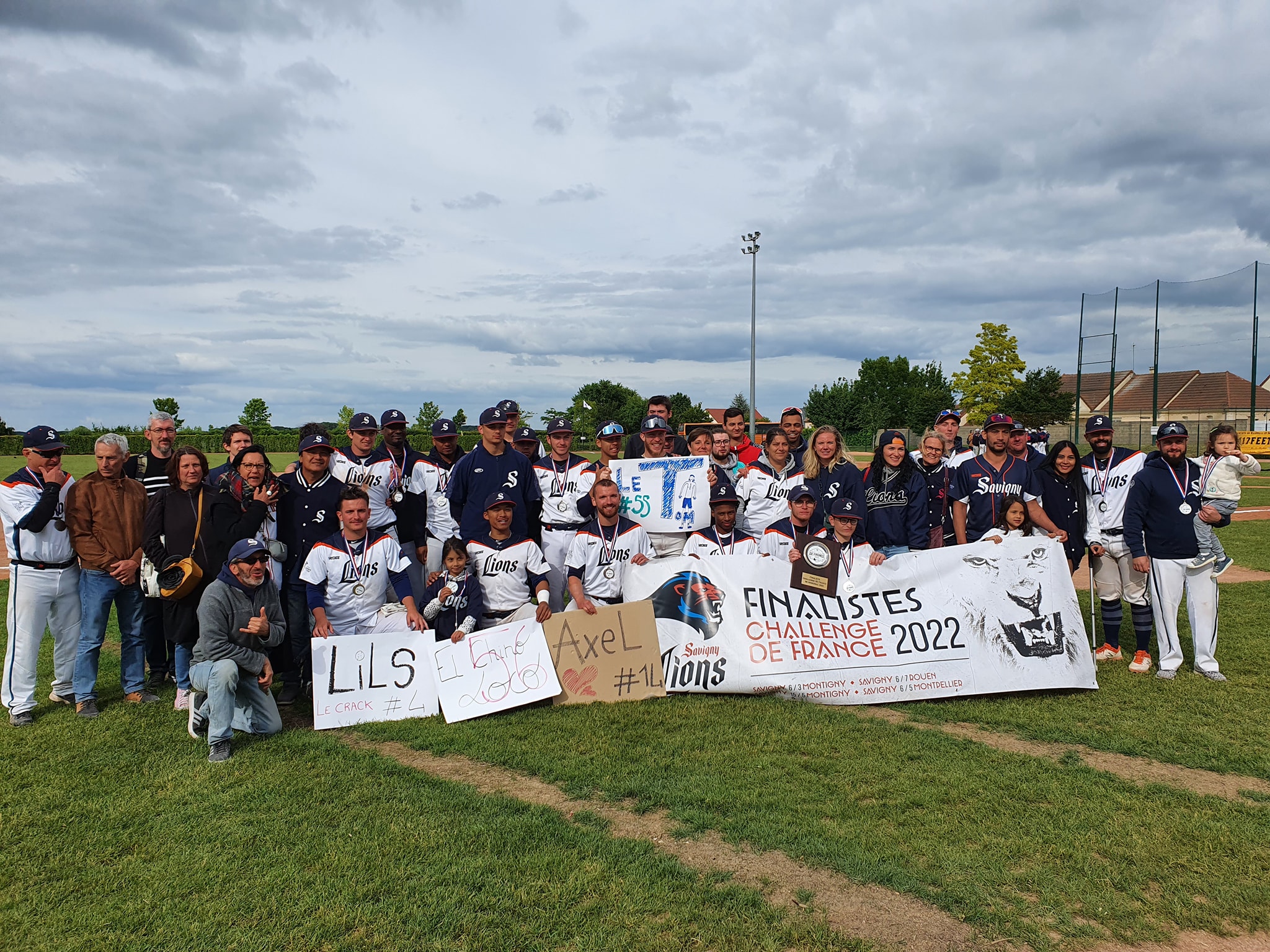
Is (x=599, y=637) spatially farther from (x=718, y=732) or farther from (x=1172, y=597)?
(x=1172, y=597)

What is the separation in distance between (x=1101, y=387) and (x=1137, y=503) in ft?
148

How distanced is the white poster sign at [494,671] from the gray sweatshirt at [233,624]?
1284 millimetres

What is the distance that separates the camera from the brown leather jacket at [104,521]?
20.6ft

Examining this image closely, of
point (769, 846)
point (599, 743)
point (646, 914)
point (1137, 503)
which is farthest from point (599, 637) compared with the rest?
point (1137, 503)

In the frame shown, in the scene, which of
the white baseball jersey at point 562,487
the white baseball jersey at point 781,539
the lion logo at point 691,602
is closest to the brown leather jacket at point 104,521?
the white baseball jersey at point 562,487

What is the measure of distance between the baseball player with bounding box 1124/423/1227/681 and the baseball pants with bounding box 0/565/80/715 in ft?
30.5

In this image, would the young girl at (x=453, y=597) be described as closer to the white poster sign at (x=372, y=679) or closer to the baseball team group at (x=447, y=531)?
the baseball team group at (x=447, y=531)

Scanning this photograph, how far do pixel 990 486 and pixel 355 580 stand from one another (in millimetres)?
6059

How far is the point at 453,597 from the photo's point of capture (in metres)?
6.53

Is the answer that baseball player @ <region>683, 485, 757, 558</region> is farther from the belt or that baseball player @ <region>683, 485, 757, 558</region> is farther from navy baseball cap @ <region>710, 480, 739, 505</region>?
the belt

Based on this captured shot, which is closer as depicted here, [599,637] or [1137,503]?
[599,637]

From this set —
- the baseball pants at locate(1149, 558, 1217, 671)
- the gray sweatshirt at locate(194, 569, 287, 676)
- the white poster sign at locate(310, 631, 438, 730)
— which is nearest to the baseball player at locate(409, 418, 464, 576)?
the white poster sign at locate(310, 631, 438, 730)

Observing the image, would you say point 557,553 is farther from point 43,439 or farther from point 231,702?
point 43,439

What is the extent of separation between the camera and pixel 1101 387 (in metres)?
45.6
